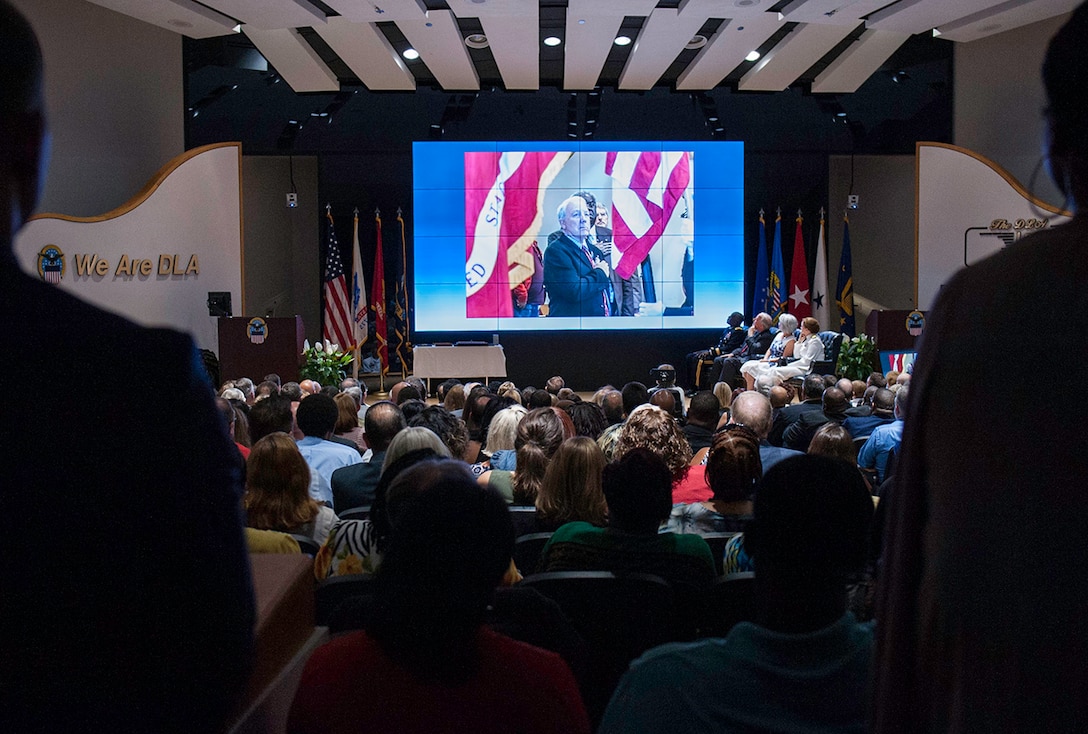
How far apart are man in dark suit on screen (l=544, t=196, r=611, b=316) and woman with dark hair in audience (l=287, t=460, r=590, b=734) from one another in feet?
34.9

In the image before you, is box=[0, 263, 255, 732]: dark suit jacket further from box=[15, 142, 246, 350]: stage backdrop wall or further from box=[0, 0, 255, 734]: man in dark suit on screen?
box=[15, 142, 246, 350]: stage backdrop wall

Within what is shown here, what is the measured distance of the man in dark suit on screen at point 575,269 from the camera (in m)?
11.8

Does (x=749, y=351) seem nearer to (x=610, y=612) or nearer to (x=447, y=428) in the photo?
(x=447, y=428)

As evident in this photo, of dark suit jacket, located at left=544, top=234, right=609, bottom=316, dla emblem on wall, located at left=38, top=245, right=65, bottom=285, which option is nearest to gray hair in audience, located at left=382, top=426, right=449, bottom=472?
dla emblem on wall, located at left=38, top=245, right=65, bottom=285

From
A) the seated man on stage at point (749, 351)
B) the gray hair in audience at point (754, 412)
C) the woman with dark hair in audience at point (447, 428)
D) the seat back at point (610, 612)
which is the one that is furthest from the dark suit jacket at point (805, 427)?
the seated man on stage at point (749, 351)

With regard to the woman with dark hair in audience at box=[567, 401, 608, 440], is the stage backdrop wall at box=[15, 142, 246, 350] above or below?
above

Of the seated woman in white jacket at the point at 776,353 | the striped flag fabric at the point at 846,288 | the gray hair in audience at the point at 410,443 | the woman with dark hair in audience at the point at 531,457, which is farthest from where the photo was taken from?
the striped flag fabric at the point at 846,288

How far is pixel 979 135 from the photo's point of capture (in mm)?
11969

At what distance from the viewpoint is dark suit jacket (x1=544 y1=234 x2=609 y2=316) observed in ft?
38.7

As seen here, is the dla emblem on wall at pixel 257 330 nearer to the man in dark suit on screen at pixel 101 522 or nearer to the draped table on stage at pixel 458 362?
the draped table on stage at pixel 458 362

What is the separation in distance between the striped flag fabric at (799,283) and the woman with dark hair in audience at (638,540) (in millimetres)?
10255

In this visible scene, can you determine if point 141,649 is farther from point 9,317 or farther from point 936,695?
point 936,695

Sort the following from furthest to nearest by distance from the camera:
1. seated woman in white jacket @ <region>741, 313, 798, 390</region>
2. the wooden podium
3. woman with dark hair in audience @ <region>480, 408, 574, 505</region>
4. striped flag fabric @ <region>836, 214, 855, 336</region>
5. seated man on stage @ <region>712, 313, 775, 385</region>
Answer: striped flag fabric @ <region>836, 214, 855, 336</region>, seated man on stage @ <region>712, 313, 775, 385</region>, seated woman in white jacket @ <region>741, 313, 798, 390</region>, the wooden podium, woman with dark hair in audience @ <region>480, 408, 574, 505</region>

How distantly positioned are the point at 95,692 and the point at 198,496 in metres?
0.14
